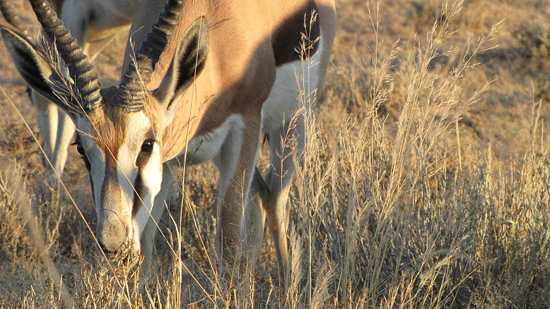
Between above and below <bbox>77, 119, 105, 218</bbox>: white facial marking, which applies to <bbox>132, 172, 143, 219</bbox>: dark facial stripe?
below

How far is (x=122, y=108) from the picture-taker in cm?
352

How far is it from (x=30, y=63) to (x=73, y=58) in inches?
12.9

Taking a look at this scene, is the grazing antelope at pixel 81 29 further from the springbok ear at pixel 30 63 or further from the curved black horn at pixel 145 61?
the curved black horn at pixel 145 61

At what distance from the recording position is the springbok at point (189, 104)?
11.3ft

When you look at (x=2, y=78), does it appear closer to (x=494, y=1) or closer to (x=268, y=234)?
(x=268, y=234)

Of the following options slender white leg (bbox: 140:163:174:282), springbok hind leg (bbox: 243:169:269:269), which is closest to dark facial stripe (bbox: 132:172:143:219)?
slender white leg (bbox: 140:163:174:282)

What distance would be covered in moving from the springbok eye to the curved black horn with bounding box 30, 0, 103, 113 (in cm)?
29

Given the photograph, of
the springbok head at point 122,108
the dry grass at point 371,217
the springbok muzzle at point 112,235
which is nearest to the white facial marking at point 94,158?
the springbok head at point 122,108

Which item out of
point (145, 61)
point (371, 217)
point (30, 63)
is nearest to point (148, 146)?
point (145, 61)

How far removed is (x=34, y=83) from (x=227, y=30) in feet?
3.65

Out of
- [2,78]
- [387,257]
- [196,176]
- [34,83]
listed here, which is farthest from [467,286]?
[2,78]

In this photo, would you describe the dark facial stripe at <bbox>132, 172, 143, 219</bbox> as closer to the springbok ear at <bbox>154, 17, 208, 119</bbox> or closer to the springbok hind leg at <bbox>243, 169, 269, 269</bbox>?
the springbok ear at <bbox>154, 17, 208, 119</bbox>

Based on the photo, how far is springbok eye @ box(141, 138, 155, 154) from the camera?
3.54 metres

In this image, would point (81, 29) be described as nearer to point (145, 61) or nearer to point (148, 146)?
point (145, 61)
